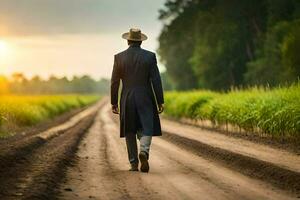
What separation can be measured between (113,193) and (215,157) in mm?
4968

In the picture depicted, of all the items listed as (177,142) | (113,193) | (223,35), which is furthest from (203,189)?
(223,35)

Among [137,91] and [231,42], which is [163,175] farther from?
[231,42]

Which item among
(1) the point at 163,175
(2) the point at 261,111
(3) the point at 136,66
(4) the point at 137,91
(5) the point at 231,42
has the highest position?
(5) the point at 231,42

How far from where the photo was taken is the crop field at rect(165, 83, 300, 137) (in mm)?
16281

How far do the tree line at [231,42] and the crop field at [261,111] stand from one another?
2044 centimetres

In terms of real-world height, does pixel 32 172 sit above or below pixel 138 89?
below

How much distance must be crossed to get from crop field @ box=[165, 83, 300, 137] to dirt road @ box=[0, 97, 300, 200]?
267 cm

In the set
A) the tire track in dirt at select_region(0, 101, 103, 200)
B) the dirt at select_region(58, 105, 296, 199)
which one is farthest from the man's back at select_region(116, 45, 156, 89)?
the tire track in dirt at select_region(0, 101, 103, 200)

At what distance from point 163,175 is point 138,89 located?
172 cm

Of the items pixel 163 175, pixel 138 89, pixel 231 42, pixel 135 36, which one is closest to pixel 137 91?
pixel 138 89

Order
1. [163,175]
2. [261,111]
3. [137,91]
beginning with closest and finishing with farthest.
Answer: [163,175]
[137,91]
[261,111]

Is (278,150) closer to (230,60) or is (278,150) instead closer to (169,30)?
(230,60)

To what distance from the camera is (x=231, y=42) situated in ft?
188

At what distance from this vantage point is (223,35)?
57500 millimetres
